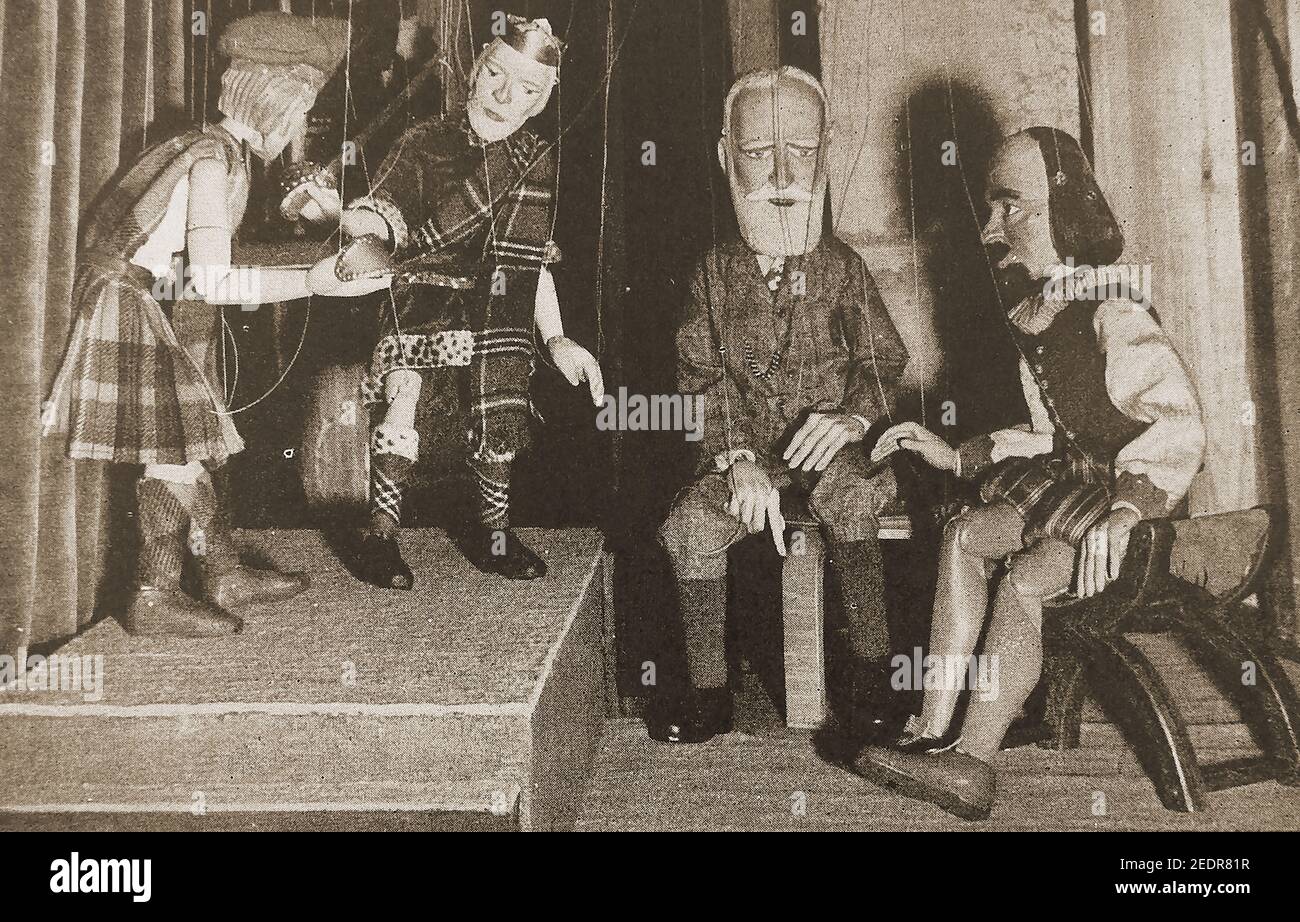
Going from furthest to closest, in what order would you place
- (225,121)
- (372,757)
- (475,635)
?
(225,121), (475,635), (372,757)

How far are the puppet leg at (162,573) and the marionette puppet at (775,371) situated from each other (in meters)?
1.11

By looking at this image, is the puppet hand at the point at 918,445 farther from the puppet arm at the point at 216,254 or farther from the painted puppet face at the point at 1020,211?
the puppet arm at the point at 216,254

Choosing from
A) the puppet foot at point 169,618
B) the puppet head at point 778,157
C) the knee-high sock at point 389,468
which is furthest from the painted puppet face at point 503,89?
the puppet foot at point 169,618

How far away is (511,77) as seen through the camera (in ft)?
8.48

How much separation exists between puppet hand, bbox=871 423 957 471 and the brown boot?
63.3 inches

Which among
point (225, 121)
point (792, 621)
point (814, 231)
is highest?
point (225, 121)

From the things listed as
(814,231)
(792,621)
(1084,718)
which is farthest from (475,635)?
(1084,718)

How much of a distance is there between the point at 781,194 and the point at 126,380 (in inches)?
63.4

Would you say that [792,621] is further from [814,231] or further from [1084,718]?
[814,231]

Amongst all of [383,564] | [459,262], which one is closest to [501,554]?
[383,564]

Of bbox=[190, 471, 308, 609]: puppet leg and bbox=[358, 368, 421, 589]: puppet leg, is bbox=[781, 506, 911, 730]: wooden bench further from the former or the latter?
bbox=[190, 471, 308, 609]: puppet leg

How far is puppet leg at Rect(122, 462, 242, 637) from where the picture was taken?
2.38 metres
